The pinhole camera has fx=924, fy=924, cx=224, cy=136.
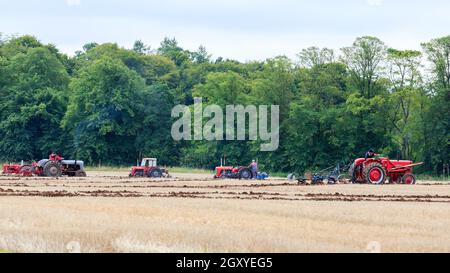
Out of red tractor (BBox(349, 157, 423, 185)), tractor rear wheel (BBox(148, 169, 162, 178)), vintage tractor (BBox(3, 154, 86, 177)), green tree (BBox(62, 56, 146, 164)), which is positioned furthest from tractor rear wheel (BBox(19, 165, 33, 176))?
green tree (BBox(62, 56, 146, 164))

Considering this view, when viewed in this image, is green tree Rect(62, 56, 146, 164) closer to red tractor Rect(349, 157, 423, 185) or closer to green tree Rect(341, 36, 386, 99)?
green tree Rect(341, 36, 386, 99)

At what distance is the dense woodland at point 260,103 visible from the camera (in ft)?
330

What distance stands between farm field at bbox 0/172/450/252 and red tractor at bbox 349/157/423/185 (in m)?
21.1

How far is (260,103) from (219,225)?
8553cm

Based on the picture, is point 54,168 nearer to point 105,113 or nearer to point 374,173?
point 374,173

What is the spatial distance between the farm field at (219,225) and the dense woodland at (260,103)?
61.2 m

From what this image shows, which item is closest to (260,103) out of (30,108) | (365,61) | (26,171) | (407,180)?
(365,61)

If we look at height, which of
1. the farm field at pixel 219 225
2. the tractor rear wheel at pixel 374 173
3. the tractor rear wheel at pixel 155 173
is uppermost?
the tractor rear wheel at pixel 374 173

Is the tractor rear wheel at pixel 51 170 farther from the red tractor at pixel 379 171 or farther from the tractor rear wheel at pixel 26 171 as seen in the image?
the red tractor at pixel 379 171

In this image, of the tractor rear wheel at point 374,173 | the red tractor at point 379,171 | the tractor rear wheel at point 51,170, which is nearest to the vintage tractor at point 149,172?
the tractor rear wheel at point 51,170

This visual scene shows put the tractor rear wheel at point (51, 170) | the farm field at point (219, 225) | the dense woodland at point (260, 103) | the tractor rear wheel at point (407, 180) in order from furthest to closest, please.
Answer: the dense woodland at point (260, 103) → the tractor rear wheel at point (51, 170) → the tractor rear wheel at point (407, 180) → the farm field at point (219, 225)

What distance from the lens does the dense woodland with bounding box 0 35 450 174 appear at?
100 metres

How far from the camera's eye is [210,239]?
71.4 ft

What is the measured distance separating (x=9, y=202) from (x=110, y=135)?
87.4 m
